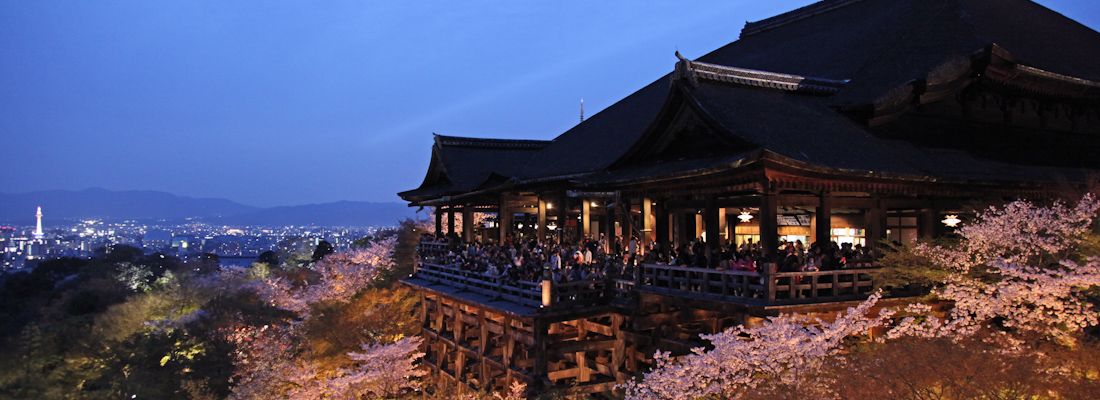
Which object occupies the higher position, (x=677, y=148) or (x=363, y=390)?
(x=677, y=148)

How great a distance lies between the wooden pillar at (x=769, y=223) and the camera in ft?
43.3

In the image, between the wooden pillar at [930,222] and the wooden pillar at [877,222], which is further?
the wooden pillar at [930,222]

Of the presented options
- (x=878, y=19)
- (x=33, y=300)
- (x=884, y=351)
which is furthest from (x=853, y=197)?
(x=33, y=300)

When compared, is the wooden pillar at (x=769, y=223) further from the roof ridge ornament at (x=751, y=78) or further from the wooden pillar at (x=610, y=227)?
the wooden pillar at (x=610, y=227)

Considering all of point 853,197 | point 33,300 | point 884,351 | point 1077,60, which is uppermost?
point 1077,60

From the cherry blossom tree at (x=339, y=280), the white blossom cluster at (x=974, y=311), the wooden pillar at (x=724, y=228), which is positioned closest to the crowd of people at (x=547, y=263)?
the wooden pillar at (x=724, y=228)

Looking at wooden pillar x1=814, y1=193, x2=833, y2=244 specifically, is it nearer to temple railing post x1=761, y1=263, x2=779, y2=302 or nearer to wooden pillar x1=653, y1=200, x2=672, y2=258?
temple railing post x1=761, y1=263, x2=779, y2=302

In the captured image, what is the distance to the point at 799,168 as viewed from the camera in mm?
12820

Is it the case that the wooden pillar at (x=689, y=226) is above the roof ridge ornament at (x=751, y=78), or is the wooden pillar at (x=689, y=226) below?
below

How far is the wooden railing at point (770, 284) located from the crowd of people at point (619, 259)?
0.28m

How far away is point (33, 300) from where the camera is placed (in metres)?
54.2

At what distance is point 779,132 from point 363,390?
14004 mm

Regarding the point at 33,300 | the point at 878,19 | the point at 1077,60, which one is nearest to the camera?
the point at 1077,60

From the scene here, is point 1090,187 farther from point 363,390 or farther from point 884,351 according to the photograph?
point 363,390
